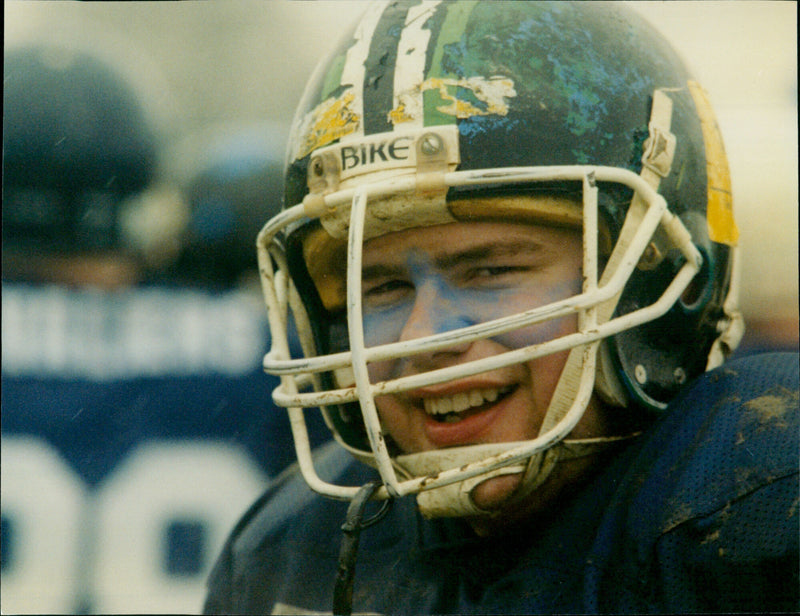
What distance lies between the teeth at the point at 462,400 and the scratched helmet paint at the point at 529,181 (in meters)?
0.06

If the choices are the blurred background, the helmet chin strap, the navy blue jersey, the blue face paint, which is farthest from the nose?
the blurred background

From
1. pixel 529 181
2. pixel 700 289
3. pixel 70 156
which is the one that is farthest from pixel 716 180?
pixel 70 156

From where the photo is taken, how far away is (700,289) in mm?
1021

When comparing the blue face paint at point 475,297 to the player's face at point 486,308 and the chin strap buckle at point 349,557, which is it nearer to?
the player's face at point 486,308

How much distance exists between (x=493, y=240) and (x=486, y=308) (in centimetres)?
7

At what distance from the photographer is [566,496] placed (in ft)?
3.17

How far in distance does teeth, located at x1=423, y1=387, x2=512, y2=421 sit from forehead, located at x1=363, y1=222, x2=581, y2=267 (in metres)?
0.15

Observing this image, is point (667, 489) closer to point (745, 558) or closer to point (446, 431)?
point (745, 558)

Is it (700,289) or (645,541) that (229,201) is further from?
(645,541)

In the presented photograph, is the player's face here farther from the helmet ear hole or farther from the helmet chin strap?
the helmet ear hole

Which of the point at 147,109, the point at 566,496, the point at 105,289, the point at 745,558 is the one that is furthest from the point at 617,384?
the point at 147,109

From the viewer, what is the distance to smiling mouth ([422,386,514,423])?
946 mm

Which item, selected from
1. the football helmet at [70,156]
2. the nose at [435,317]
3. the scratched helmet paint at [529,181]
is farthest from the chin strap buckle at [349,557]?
the football helmet at [70,156]

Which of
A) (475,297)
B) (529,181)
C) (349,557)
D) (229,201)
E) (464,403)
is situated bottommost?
(349,557)
